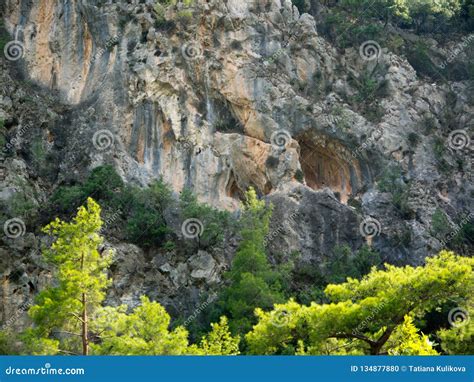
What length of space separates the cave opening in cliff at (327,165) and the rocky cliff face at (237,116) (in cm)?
9

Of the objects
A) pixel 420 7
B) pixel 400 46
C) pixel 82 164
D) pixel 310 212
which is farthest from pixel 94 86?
pixel 420 7

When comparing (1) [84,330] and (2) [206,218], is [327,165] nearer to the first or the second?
(2) [206,218]

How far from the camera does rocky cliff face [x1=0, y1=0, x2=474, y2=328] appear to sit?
37.1 meters

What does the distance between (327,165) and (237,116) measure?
6172 millimetres

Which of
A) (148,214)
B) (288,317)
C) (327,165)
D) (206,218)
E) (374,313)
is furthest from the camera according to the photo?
(327,165)

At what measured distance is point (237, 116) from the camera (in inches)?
1620

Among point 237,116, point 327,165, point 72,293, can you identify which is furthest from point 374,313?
point 327,165

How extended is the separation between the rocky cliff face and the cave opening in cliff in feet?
0.28

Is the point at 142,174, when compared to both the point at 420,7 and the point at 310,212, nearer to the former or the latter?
the point at 310,212

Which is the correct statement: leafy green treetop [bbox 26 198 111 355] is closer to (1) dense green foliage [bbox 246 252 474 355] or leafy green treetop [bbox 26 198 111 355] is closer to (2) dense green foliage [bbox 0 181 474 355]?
(2) dense green foliage [bbox 0 181 474 355]

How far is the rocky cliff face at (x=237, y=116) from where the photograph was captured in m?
37.1

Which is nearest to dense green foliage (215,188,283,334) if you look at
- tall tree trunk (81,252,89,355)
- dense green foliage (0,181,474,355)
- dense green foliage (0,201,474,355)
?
dense green foliage (0,181,474,355)

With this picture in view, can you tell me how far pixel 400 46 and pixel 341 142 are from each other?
10.3m

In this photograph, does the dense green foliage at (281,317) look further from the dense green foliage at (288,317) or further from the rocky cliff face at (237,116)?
the rocky cliff face at (237,116)
